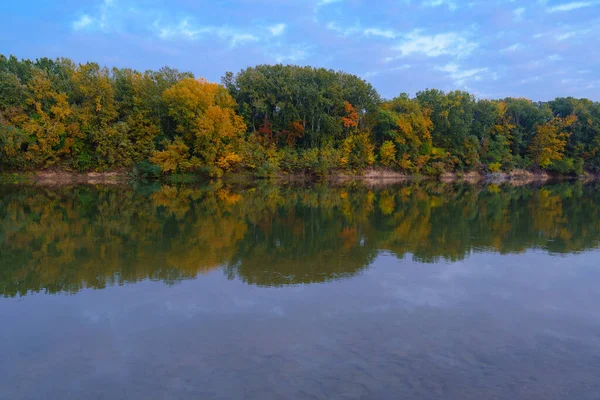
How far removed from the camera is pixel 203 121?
145ft

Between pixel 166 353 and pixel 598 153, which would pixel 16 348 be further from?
pixel 598 153

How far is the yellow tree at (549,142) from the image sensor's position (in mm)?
63406

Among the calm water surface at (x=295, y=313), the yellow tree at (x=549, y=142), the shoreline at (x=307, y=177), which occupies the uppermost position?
the yellow tree at (x=549, y=142)

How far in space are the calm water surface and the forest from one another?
28.6 metres

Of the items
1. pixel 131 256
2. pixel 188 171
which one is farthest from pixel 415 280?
pixel 188 171

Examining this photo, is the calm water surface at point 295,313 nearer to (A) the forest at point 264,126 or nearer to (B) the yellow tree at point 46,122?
(B) the yellow tree at point 46,122

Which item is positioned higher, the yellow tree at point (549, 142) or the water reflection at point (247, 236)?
the yellow tree at point (549, 142)

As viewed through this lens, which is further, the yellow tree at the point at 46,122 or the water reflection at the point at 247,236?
Result: the yellow tree at the point at 46,122

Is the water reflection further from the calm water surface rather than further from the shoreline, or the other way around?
the shoreline

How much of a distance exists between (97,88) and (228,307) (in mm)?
42444

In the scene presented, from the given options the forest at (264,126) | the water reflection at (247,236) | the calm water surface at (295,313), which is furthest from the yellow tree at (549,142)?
the calm water surface at (295,313)

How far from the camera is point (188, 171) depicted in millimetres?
47625

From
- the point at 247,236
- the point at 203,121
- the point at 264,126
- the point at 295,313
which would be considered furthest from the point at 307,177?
the point at 295,313

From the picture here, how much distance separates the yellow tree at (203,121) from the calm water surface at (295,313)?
29280mm
